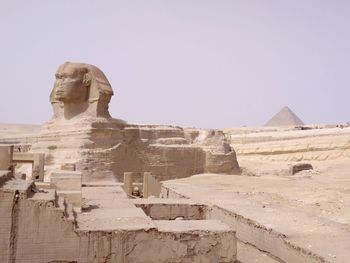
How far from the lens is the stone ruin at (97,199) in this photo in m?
4.39

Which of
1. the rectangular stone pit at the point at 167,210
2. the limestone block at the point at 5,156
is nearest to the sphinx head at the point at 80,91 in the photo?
the limestone block at the point at 5,156

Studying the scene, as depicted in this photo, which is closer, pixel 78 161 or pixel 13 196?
pixel 13 196

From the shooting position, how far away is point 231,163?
19.1m

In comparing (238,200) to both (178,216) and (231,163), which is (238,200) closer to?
(178,216)

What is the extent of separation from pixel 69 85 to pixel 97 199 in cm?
814

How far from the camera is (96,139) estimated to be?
14398mm

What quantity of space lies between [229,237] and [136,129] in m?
11.7

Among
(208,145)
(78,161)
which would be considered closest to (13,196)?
(78,161)

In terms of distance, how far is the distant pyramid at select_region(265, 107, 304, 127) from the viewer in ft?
281

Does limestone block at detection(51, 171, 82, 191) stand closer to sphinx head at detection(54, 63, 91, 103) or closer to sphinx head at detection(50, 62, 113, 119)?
sphinx head at detection(50, 62, 113, 119)

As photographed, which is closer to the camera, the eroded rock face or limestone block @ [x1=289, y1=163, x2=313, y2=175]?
the eroded rock face

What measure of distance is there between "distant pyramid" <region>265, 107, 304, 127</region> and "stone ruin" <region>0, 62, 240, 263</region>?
232 feet

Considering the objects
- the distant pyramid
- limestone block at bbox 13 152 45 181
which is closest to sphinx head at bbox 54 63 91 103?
limestone block at bbox 13 152 45 181

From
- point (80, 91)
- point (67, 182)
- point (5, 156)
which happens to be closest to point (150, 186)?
point (5, 156)
